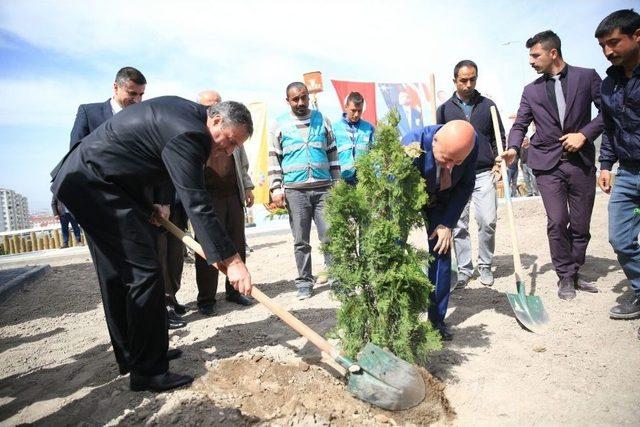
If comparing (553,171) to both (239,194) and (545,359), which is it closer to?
(545,359)

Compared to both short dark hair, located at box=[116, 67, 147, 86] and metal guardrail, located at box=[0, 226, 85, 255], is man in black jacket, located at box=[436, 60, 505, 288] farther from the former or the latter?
metal guardrail, located at box=[0, 226, 85, 255]

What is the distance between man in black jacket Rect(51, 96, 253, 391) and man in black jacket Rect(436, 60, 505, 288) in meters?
3.14

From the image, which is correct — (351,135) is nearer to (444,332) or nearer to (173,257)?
(173,257)

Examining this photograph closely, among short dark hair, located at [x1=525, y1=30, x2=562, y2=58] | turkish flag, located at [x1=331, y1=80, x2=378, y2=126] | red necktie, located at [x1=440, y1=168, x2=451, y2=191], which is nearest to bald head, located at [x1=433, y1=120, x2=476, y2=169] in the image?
red necktie, located at [x1=440, y1=168, x2=451, y2=191]

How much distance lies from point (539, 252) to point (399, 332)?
183 inches

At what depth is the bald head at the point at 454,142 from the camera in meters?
2.76

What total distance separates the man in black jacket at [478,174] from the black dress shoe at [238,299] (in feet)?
8.37

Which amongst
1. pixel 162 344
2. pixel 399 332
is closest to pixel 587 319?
pixel 399 332

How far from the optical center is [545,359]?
3.04 meters

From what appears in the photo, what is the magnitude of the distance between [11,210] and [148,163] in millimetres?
56493

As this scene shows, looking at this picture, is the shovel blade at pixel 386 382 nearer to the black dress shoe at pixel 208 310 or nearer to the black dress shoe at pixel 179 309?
the black dress shoe at pixel 208 310

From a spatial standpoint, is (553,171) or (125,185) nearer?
(125,185)

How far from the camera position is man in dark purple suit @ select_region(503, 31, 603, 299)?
4172 millimetres

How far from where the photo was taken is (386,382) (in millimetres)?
2494
